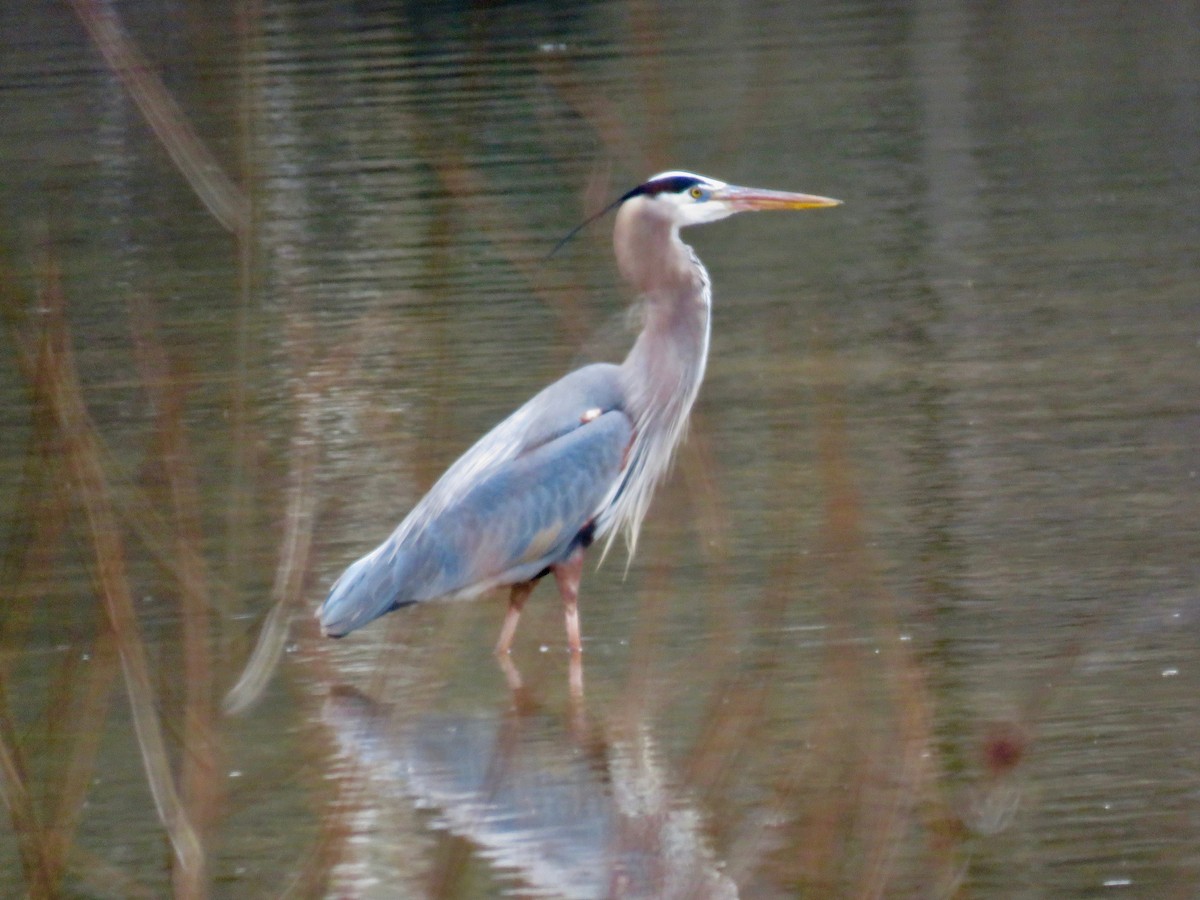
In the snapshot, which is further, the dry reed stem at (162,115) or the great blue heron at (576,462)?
the great blue heron at (576,462)

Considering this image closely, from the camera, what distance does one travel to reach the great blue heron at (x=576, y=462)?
5.14 meters

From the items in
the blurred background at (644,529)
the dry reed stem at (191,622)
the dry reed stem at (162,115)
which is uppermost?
the dry reed stem at (162,115)

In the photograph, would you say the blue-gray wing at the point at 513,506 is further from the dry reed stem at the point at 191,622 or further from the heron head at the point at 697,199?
the dry reed stem at the point at 191,622

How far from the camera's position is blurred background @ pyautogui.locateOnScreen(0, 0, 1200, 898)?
80.2 inches

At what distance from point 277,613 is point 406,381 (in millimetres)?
6406

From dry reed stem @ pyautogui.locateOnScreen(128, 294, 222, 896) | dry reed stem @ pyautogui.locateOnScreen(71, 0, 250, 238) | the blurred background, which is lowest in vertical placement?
the blurred background

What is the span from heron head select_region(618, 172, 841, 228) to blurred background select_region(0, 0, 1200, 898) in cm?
39

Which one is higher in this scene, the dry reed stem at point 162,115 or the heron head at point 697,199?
the dry reed stem at point 162,115

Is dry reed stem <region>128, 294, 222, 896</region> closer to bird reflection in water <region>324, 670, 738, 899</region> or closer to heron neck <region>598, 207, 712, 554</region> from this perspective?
bird reflection in water <region>324, 670, 738, 899</region>

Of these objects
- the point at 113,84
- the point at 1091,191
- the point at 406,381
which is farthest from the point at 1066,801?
the point at 113,84

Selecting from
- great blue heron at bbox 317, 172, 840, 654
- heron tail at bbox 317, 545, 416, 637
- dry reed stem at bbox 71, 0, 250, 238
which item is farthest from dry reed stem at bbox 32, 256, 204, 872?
heron tail at bbox 317, 545, 416, 637

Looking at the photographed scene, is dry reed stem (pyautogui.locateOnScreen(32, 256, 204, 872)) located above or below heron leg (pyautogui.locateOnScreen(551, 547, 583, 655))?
above

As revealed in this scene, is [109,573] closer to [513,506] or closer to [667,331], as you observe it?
[513,506]

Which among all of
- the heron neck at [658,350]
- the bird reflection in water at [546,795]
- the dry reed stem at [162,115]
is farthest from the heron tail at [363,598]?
the dry reed stem at [162,115]
